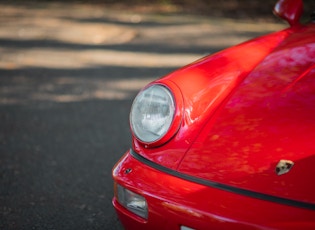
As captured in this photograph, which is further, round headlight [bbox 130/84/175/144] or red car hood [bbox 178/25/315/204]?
round headlight [bbox 130/84/175/144]

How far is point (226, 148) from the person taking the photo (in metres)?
1.76

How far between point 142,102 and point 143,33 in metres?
4.46

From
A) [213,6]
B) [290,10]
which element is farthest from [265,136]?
[213,6]

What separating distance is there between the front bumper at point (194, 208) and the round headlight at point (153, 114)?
0.44 feet

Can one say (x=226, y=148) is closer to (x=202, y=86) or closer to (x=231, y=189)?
(x=231, y=189)

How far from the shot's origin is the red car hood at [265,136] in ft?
5.25

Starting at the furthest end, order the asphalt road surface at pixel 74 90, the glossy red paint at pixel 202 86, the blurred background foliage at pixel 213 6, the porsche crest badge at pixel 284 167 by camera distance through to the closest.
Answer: the blurred background foliage at pixel 213 6, the asphalt road surface at pixel 74 90, the glossy red paint at pixel 202 86, the porsche crest badge at pixel 284 167

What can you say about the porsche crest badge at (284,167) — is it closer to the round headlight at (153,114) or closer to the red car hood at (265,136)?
the red car hood at (265,136)

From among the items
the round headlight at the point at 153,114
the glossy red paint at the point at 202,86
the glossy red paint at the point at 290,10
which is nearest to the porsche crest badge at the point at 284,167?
the glossy red paint at the point at 202,86

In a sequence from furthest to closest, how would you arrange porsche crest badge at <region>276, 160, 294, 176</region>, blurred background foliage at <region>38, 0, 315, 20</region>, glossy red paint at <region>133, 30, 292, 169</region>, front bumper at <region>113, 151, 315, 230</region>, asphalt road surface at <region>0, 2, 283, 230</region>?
blurred background foliage at <region>38, 0, 315, 20</region>, asphalt road surface at <region>0, 2, 283, 230</region>, glossy red paint at <region>133, 30, 292, 169</region>, porsche crest badge at <region>276, 160, 294, 176</region>, front bumper at <region>113, 151, 315, 230</region>

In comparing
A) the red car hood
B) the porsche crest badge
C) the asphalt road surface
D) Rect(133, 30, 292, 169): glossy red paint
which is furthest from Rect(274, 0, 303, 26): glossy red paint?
the asphalt road surface

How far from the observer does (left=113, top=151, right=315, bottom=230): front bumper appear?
4.92 feet

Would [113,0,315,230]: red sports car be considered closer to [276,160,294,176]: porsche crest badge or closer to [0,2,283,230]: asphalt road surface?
[276,160,294,176]: porsche crest badge

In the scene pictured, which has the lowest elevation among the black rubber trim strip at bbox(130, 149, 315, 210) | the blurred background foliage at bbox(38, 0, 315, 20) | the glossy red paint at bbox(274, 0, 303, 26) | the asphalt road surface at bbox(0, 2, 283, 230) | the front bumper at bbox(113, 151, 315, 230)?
the asphalt road surface at bbox(0, 2, 283, 230)
